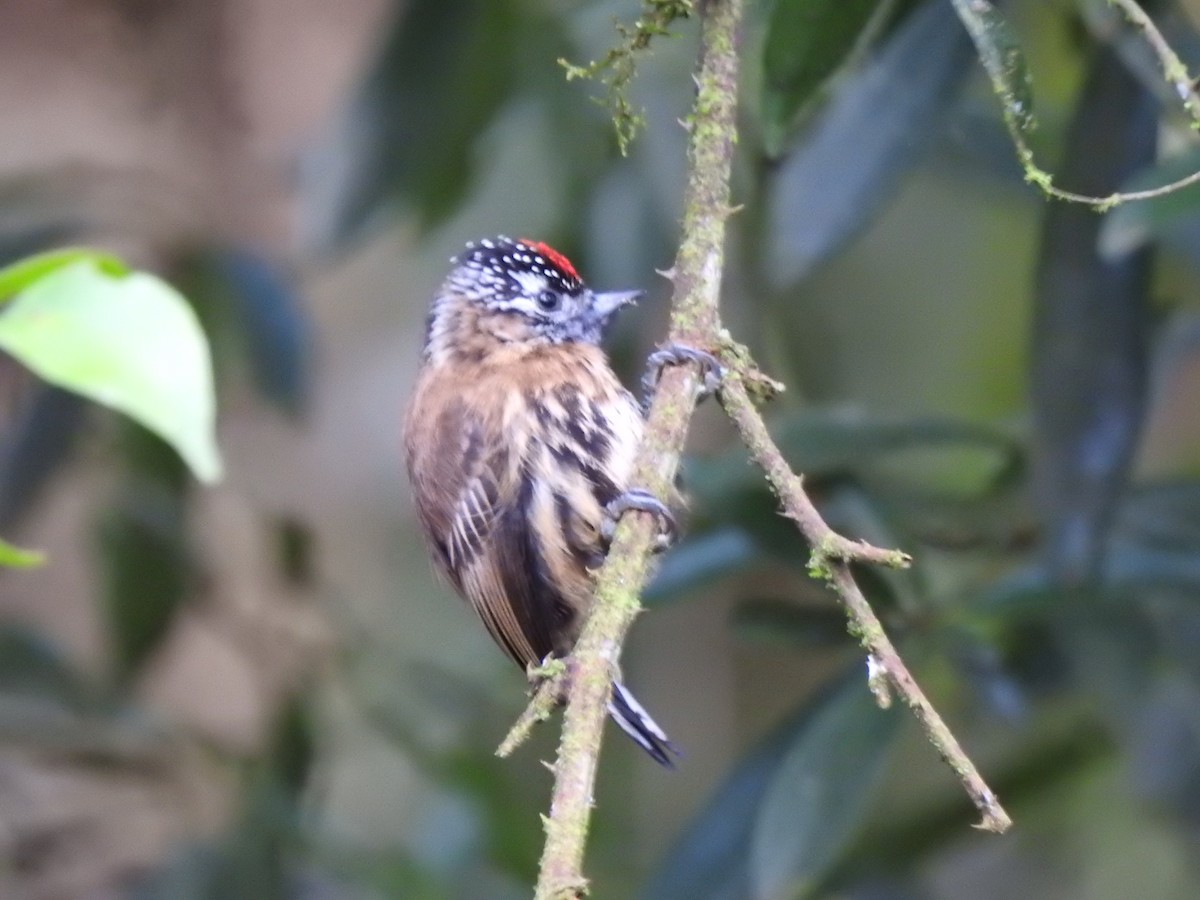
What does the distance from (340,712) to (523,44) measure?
229cm

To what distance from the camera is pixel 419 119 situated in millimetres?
3564

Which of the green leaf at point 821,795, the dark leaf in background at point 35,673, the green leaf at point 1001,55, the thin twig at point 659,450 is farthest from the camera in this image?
the dark leaf in background at point 35,673

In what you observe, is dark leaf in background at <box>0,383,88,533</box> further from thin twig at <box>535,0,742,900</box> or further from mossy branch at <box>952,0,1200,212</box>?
mossy branch at <box>952,0,1200,212</box>

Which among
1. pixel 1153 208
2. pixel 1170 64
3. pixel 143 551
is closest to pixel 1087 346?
pixel 1153 208

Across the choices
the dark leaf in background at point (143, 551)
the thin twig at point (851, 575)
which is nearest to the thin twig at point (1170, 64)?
the thin twig at point (851, 575)

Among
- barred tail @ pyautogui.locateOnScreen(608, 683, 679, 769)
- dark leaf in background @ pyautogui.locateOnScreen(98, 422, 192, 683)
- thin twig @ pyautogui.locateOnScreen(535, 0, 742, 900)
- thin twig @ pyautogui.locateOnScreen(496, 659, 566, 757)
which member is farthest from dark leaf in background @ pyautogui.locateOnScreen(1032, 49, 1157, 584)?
dark leaf in background @ pyautogui.locateOnScreen(98, 422, 192, 683)

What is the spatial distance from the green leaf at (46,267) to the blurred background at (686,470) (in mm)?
1150

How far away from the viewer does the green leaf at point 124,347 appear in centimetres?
103

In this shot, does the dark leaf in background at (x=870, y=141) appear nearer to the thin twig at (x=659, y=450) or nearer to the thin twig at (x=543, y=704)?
the thin twig at (x=659, y=450)

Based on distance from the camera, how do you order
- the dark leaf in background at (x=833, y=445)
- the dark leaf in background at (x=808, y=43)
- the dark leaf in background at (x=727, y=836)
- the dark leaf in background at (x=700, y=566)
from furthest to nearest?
the dark leaf in background at (x=700, y=566), the dark leaf in background at (x=727, y=836), the dark leaf in background at (x=833, y=445), the dark leaf in background at (x=808, y=43)

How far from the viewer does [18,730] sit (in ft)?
12.1

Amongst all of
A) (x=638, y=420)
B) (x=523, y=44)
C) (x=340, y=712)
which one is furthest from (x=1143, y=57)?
(x=340, y=712)

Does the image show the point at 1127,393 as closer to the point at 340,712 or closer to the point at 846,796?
the point at 846,796

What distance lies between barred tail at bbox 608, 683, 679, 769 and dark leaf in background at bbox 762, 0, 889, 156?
1012 mm
